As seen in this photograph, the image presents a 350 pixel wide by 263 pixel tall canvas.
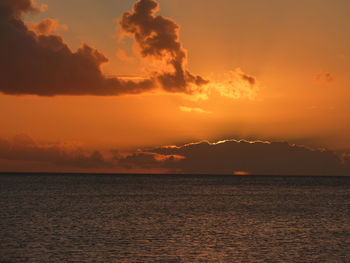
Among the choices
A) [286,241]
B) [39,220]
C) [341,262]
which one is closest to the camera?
[341,262]

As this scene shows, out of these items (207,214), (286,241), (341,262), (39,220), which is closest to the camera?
(341,262)

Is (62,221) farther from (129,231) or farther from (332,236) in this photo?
(332,236)

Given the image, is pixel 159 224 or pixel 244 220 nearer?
pixel 159 224

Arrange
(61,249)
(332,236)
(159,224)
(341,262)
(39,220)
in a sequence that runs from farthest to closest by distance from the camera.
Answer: (39,220) → (159,224) → (332,236) → (61,249) → (341,262)

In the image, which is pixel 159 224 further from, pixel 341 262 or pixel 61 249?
pixel 341 262

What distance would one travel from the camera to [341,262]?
152 ft

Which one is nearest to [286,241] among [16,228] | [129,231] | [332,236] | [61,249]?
[332,236]

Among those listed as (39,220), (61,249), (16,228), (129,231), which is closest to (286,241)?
(129,231)

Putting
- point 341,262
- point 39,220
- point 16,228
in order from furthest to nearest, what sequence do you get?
point 39,220, point 16,228, point 341,262

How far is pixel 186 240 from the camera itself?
57188 millimetres

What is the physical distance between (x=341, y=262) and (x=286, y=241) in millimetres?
11008

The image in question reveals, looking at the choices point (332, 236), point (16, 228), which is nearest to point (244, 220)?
point (332, 236)

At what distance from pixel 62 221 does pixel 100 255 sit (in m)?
31.6

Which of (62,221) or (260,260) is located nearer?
(260,260)
